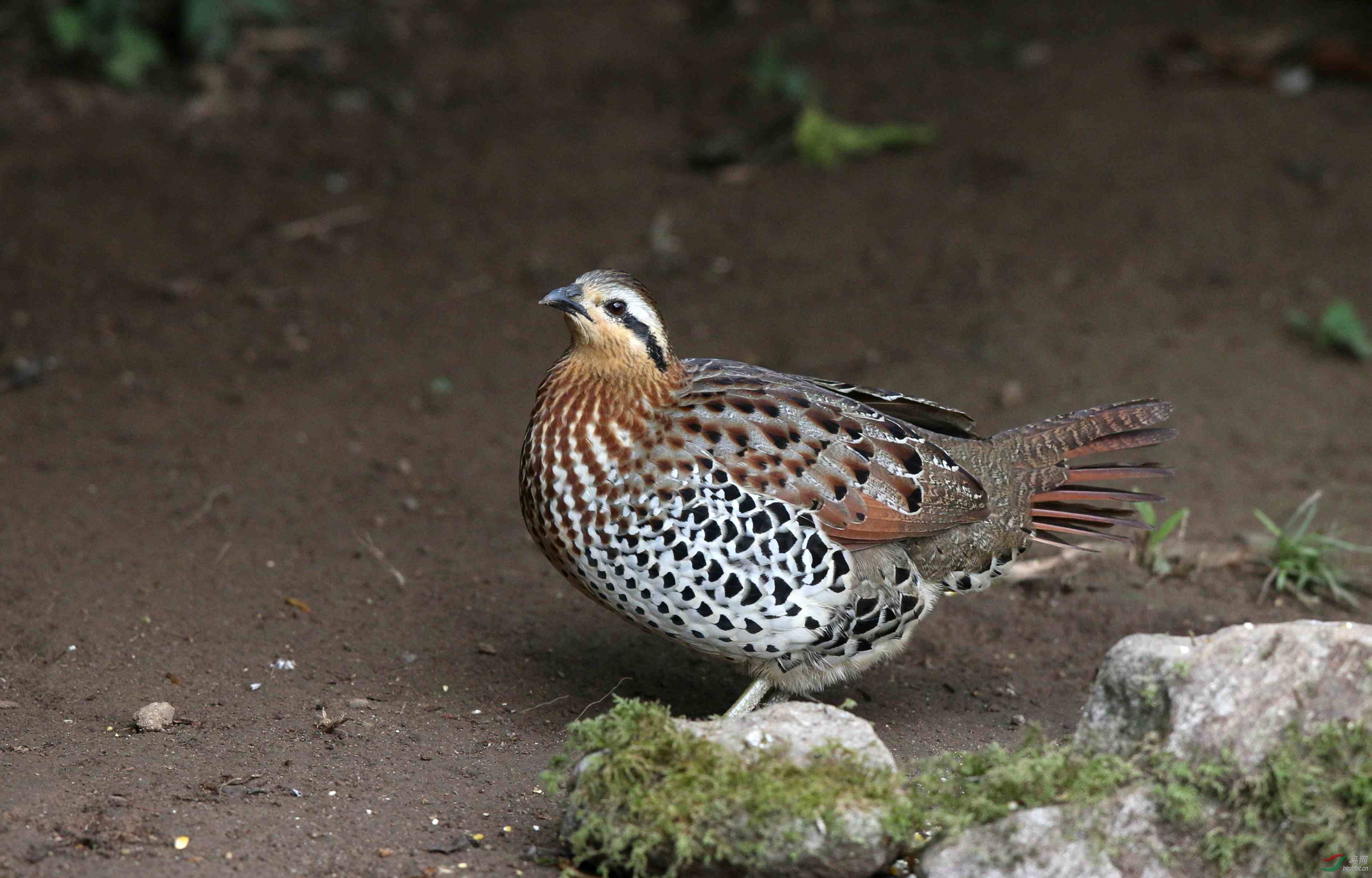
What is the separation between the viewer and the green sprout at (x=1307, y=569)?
5.61m

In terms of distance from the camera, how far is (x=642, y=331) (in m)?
4.49

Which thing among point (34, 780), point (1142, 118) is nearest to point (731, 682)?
point (34, 780)

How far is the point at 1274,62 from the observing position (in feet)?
31.7

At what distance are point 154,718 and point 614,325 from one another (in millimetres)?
1814

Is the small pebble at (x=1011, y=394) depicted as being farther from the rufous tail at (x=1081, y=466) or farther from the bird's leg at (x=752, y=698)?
the bird's leg at (x=752, y=698)

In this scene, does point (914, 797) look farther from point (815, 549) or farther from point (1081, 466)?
point (1081, 466)

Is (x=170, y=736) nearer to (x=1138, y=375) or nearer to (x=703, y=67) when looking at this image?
(x=1138, y=375)

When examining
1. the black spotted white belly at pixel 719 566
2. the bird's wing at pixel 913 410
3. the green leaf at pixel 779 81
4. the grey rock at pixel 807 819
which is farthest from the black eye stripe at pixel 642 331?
the green leaf at pixel 779 81

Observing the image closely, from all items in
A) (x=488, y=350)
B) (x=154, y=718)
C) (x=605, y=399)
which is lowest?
(x=154, y=718)

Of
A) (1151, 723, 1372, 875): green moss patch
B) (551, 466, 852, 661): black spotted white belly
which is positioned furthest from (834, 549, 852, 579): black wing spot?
(1151, 723, 1372, 875): green moss patch

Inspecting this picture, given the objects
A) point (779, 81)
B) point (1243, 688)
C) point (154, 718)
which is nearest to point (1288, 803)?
point (1243, 688)

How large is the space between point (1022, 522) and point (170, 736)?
277 cm

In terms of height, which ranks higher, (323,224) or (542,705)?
(323,224)

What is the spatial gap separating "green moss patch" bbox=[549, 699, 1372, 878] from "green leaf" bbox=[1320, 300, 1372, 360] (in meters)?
4.72
